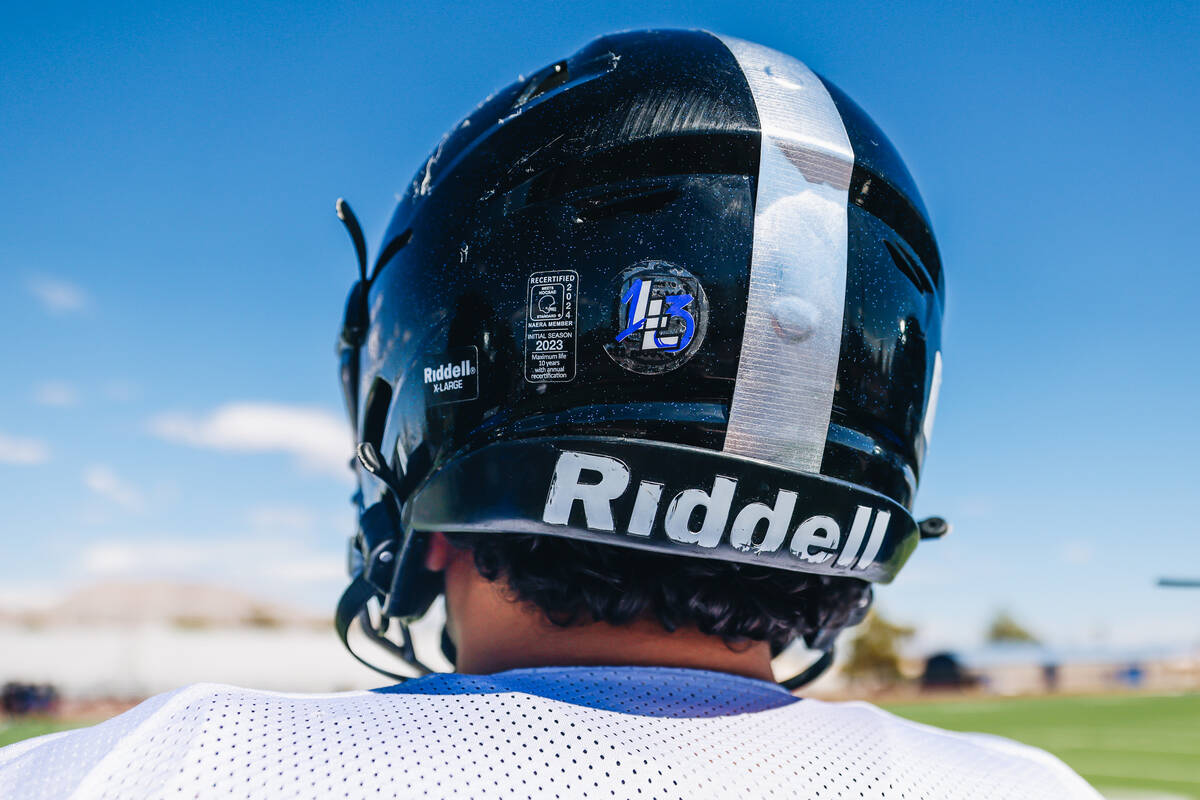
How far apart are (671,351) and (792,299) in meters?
0.25

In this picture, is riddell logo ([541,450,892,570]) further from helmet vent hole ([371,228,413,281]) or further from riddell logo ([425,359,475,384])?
helmet vent hole ([371,228,413,281])

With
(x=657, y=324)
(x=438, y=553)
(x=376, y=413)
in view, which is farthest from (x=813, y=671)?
(x=376, y=413)

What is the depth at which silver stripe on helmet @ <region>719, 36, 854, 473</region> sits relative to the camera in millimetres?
1506

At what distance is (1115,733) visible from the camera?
14.6 metres

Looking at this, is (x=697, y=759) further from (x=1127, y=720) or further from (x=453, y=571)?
(x=1127, y=720)

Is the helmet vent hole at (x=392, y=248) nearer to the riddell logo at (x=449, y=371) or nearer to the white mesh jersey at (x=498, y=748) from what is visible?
the riddell logo at (x=449, y=371)

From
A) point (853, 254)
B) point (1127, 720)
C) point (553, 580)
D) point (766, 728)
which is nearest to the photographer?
point (766, 728)

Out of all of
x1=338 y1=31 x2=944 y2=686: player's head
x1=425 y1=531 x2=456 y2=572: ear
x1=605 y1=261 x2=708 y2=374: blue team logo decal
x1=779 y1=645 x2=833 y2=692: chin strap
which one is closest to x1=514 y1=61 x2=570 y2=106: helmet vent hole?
x1=338 y1=31 x2=944 y2=686: player's head

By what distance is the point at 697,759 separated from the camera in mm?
1181

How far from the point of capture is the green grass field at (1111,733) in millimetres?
9312

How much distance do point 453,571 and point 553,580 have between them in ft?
1.08

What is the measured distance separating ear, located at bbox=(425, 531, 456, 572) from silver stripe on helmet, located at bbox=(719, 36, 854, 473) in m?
0.63

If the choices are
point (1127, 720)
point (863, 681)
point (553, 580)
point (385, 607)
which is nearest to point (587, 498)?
point (553, 580)

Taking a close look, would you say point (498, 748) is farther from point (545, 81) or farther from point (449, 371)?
point (545, 81)
